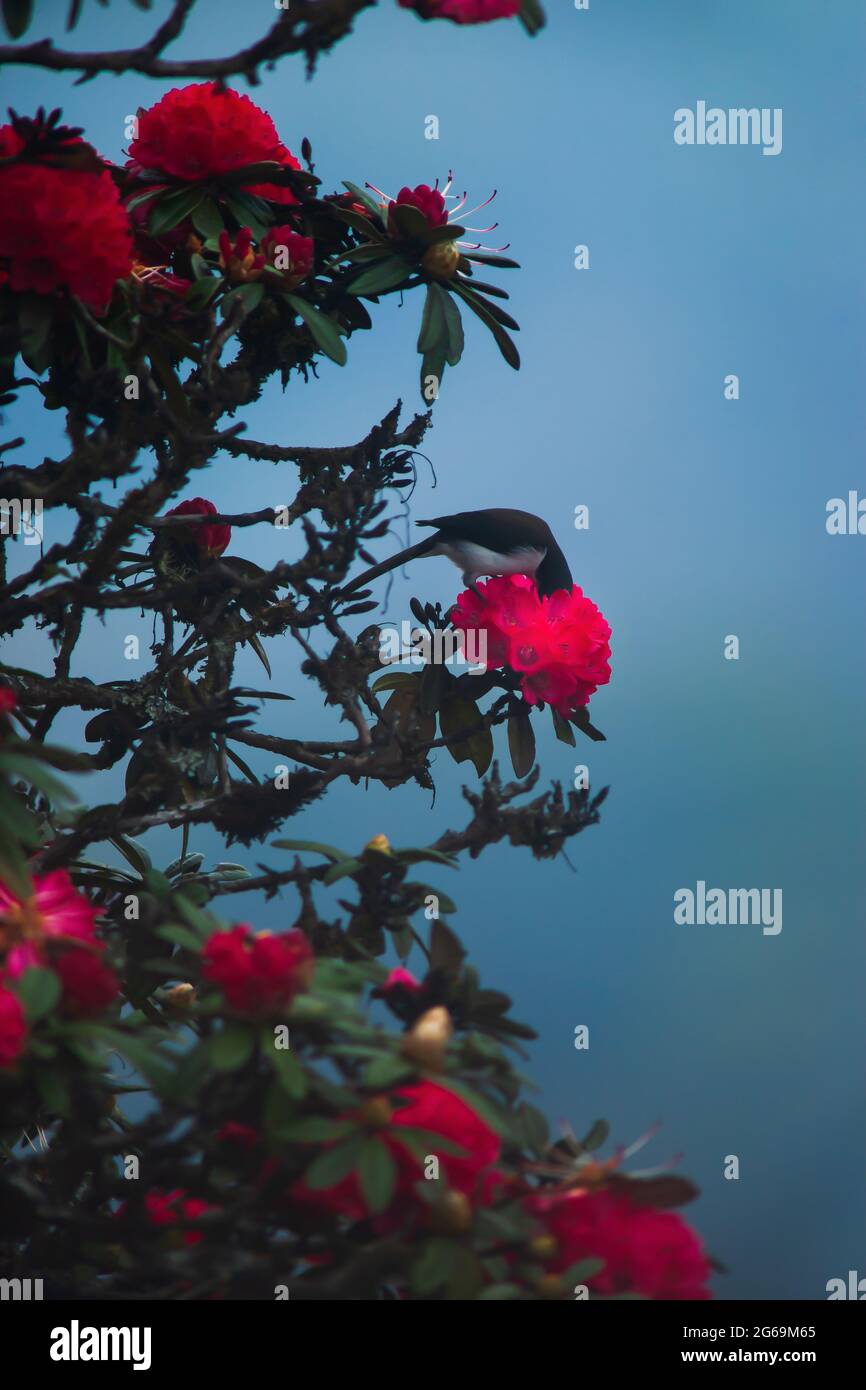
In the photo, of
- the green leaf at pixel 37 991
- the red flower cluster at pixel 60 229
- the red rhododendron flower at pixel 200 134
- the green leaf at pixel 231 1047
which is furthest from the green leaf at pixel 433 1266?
the red rhododendron flower at pixel 200 134

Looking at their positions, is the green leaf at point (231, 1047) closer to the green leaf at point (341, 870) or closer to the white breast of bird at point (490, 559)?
the green leaf at point (341, 870)

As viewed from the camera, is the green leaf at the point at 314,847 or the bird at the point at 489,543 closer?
the green leaf at the point at 314,847

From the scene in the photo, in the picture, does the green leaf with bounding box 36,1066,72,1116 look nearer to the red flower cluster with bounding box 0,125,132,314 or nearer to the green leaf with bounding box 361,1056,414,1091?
the green leaf with bounding box 361,1056,414,1091

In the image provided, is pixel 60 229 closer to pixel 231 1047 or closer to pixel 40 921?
pixel 40 921

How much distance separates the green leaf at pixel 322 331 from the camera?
1390 mm

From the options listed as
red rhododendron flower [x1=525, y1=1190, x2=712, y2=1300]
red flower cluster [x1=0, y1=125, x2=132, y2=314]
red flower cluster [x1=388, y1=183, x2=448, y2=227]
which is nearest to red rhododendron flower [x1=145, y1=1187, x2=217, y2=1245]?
red rhododendron flower [x1=525, y1=1190, x2=712, y2=1300]

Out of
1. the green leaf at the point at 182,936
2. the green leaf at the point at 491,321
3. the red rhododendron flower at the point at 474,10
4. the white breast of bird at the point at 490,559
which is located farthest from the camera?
the white breast of bird at the point at 490,559

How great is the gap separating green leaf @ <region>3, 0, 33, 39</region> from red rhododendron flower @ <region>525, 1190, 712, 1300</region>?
104 cm

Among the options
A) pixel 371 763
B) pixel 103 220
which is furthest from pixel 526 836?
pixel 103 220

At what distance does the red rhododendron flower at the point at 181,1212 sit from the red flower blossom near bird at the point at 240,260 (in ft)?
3.02

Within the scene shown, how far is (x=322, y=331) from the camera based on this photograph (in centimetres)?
140

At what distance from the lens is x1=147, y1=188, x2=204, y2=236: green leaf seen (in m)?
1.39
